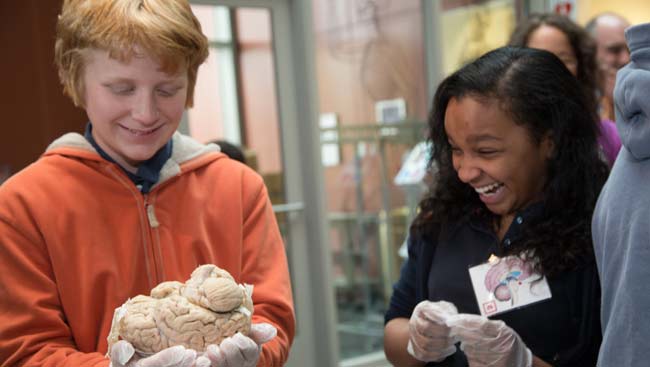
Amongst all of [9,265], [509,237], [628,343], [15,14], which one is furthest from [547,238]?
[15,14]

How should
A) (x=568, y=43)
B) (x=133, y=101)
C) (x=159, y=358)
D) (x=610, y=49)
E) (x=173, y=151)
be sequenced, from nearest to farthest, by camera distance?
(x=159, y=358) < (x=133, y=101) < (x=173, y=151) < (x=568, y=43) < (x=610, y=49)

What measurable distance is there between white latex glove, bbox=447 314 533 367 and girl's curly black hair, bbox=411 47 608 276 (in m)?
0.17

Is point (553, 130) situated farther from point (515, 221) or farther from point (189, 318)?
point (189, 318)

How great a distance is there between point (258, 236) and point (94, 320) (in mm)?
352

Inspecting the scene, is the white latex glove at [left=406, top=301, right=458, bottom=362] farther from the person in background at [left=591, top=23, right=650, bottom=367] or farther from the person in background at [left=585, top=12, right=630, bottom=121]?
the person in background at [left=585, top=12, right=630, bottom=121]

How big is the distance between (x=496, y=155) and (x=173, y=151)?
0.72m

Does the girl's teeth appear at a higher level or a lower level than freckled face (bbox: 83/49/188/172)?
lower

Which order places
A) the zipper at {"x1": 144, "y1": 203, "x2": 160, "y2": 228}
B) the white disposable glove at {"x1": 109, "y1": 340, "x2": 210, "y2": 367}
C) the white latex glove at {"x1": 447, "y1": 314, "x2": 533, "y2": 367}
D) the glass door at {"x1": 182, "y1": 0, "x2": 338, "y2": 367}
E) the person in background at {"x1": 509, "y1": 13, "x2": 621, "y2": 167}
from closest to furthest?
the white disposable glove at {"x1": 109, "y1": 340, "x2": 210, "y2": 367}, the zipper at {"x1": 144, "y1": 203, "x2": 160, "y2": 228}, the white latex glove at {"x1": 447, "y1": 314, "x2": 533, "y2": 367}, the person in background at {"x1": 509, "y1": 13, "x2": 621, "y2": 167}, the glass door at {"x1": 182, "y1": 0, "x2": 338, "y2": 367}

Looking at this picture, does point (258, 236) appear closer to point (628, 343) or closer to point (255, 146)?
point (628, 343)

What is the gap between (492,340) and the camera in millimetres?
1405

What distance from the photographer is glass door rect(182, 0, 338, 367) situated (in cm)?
378

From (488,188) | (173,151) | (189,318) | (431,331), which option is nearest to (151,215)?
(173,151)

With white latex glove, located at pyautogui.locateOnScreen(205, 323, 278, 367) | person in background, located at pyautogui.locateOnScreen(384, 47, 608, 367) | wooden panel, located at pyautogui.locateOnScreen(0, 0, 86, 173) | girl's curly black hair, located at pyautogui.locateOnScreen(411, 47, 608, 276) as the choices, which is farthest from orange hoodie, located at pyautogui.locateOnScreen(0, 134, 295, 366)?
wooden panel, located at pyautogui.locateOnScreen(0, 0, 86, 173)

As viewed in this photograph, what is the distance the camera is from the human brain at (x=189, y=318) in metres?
1.11
